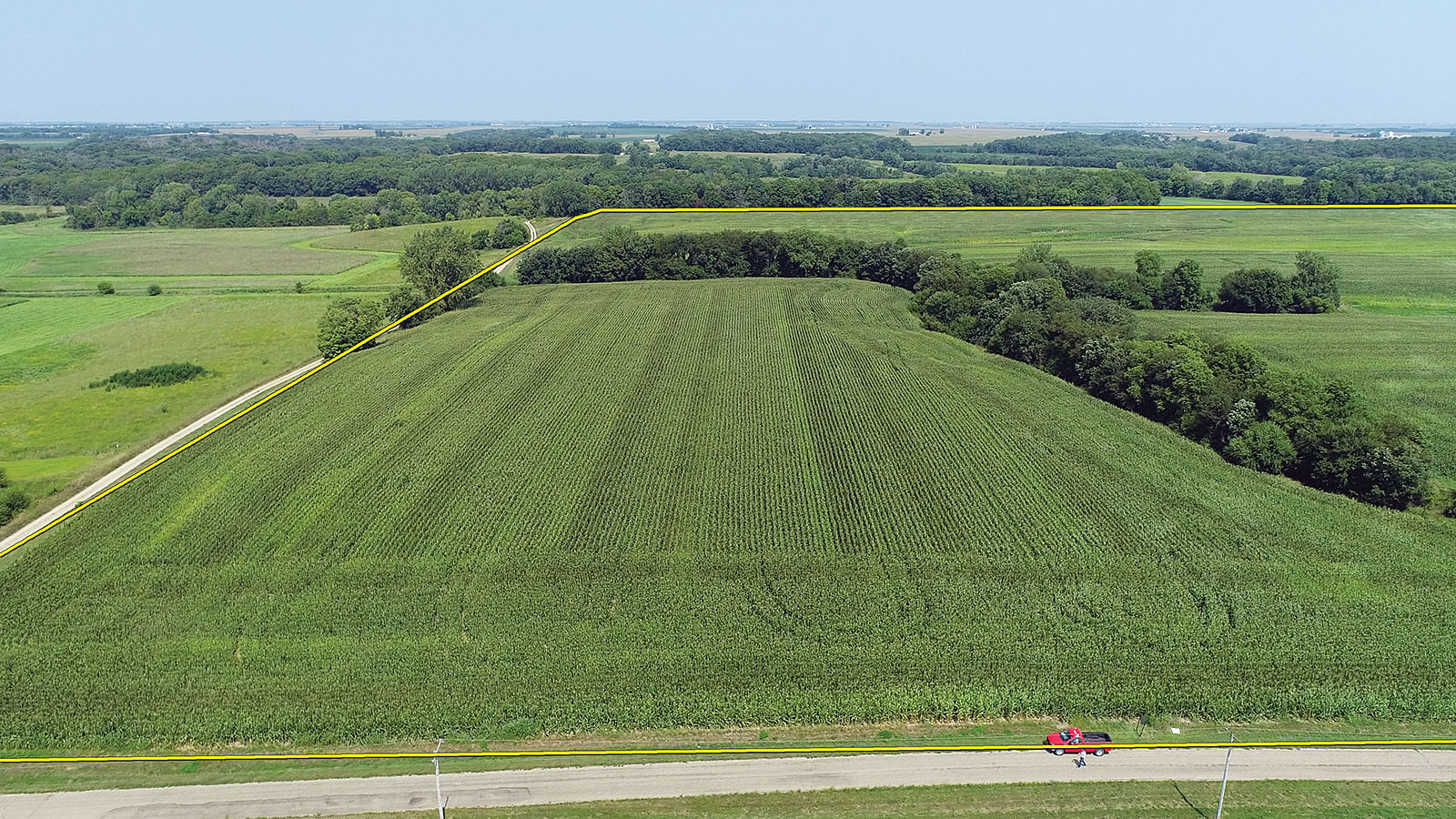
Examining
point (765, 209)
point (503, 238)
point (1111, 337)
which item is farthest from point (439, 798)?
point (765, 209)

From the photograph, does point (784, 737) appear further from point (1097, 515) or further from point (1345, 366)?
point (1345, 366)

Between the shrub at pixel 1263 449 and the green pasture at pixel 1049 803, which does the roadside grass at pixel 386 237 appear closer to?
the shrub at pixel 1263 449

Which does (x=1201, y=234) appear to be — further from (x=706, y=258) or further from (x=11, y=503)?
(x=11, y=503)

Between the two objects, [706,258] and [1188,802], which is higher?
[706,258]

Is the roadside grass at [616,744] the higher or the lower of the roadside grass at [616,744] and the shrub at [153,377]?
the lower

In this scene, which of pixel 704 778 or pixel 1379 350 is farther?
pixel 1379 350

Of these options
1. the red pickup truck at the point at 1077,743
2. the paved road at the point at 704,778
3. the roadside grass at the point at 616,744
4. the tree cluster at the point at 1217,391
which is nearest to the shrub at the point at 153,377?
the roadside grass at the point at 616,744

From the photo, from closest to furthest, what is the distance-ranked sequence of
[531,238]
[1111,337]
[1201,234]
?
[1111,337]
[1201,234]
[531,238]
